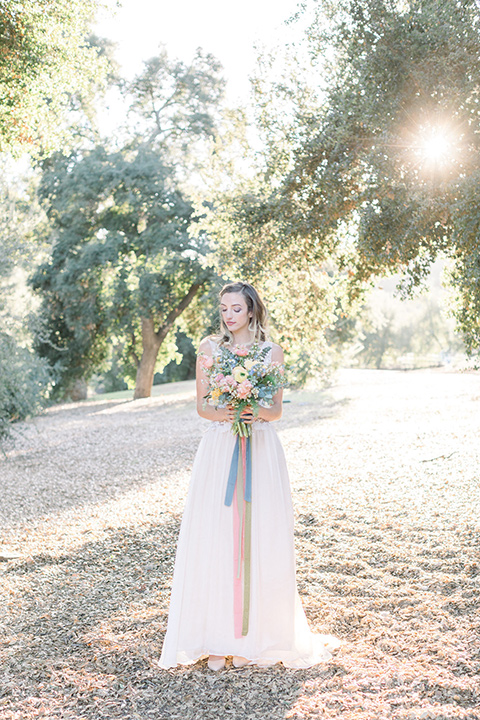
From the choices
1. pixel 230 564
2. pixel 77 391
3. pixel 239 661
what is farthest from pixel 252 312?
pixel 77 391

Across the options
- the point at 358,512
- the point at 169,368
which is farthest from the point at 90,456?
the point at 169,368

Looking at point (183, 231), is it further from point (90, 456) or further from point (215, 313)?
point (90, 456)

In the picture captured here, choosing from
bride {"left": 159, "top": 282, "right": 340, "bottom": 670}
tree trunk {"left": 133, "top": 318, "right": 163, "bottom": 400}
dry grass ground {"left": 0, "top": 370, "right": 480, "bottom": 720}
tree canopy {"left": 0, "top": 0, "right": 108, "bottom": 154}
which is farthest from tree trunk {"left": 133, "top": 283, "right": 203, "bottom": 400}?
bride {"left": 159, "top": 282, "right": 340, "bottom": 670}

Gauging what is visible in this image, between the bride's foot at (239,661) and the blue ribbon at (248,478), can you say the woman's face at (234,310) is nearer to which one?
the blue ribbon at (248,478)

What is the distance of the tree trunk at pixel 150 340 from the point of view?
889 inches

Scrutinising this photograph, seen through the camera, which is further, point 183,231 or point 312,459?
point 183,231

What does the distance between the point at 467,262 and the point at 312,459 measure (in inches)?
230

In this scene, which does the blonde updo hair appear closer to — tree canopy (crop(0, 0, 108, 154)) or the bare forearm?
the bare forearm

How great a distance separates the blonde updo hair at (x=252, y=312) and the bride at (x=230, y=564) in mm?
46

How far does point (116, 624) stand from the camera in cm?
454

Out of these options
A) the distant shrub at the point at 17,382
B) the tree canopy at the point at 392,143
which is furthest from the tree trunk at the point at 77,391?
the tree canopy at the point at 392,143

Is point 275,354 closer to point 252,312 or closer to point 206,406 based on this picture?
point 252,312

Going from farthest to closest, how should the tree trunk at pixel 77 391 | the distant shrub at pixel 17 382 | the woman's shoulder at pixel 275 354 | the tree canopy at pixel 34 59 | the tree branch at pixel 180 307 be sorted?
the tree trunk at pixel 77 391
the tree branch at pixel 180 307
the distant shrub at pixel 17 382
the tree canopy at pixel 34 59
the woman's shoulder at pixel 275 354

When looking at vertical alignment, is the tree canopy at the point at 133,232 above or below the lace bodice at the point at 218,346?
above
